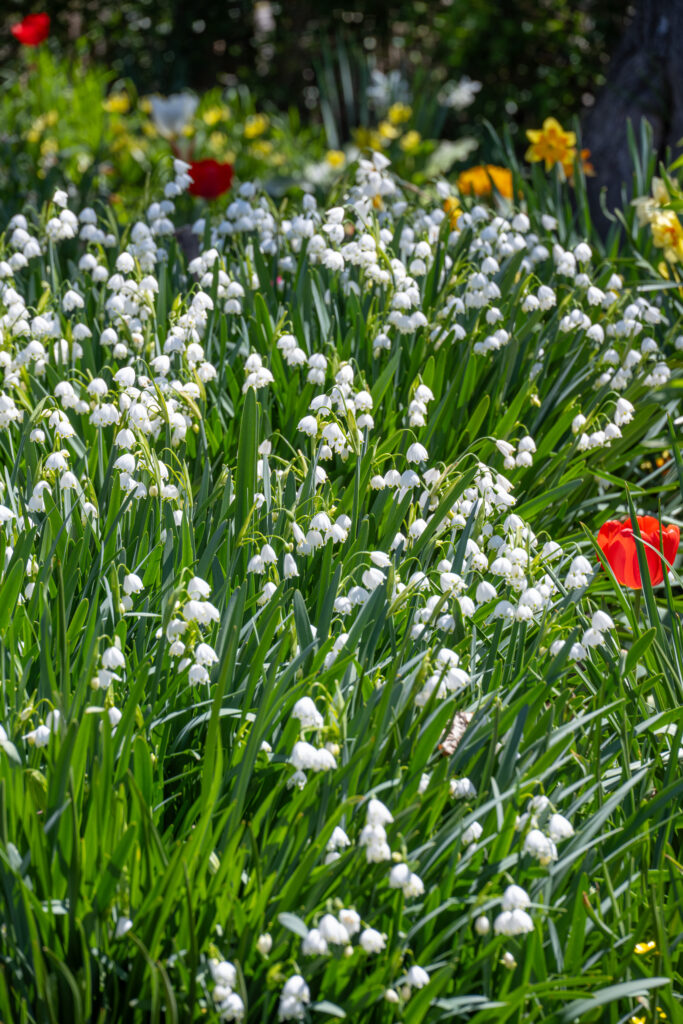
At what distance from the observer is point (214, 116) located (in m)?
6.73

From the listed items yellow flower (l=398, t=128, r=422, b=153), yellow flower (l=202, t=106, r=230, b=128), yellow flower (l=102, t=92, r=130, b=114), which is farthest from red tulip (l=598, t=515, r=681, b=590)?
yellow flower (l=102, t=92, r=130, b=114)

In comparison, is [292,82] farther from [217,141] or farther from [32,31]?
[32,31]

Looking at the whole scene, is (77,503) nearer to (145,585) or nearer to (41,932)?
(145,585)

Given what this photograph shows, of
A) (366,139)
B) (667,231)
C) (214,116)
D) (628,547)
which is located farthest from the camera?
(214,116)

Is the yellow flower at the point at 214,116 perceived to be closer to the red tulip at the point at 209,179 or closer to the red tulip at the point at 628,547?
the red tulip at the point at 209,179

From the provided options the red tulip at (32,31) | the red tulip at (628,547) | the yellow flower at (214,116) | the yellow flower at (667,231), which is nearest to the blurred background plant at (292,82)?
the yellow flower at (214,116)

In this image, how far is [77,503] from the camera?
6.26 feet

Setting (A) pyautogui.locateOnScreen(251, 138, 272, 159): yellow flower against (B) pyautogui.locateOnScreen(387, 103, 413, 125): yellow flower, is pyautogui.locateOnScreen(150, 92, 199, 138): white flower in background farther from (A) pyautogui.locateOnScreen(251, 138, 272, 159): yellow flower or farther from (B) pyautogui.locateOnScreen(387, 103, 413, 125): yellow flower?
(B) pyautogui.locateOnScreen(387, 103, 413, 125): yellow flower

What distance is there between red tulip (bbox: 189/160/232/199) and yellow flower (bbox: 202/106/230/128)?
2990mm

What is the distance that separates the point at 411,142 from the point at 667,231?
3350mm

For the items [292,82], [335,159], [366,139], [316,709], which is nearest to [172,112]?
[335,159]

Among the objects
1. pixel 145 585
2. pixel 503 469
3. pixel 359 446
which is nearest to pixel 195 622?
pixel 145 585

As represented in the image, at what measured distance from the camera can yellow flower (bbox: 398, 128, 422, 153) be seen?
19.7 feet

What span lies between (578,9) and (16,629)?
21.8ft
